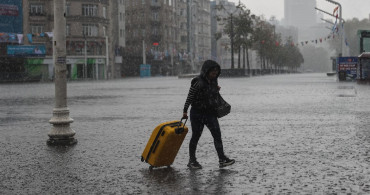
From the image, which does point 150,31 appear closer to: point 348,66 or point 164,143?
point 348,66

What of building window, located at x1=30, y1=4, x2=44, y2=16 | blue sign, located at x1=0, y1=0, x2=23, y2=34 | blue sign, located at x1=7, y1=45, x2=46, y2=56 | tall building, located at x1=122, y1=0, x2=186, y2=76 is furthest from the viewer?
tall building, located at x1=122, y1=0, x2=186, y2=76

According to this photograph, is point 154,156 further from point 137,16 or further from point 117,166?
point 137,16

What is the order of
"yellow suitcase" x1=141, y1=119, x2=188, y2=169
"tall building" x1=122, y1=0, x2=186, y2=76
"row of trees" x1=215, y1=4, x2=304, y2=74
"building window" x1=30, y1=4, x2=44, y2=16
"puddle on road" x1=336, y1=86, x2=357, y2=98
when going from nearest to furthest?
1. "yellow suitcase" x1=141, y1=119, x2=188, y2=169
2. "puddle on road" x1=336, y1=86, x2=357, y2=98
3. "row of trees" x1=215, y1=4, x2=304, y2=74
4. "building window" x1=30, y1=4, x2=44, y2=16
5. "tall building" x1=122, y1=0, x2=186, y2=76

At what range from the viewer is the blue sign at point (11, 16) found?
60781 millimetres

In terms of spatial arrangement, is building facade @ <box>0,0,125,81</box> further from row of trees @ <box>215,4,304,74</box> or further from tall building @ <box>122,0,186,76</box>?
tall building @ <box>122,0,186,76</box>

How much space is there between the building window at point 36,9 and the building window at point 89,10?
5.52 metres

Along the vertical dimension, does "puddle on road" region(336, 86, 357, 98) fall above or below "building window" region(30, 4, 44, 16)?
below

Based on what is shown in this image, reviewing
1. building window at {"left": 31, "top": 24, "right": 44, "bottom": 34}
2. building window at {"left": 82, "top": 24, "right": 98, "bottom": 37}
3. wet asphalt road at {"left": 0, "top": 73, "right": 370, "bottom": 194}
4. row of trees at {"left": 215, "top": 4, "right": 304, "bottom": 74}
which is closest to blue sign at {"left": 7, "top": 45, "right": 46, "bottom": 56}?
building window at {"left": 31, "top": 24, "right": 44, "bottom": 34}

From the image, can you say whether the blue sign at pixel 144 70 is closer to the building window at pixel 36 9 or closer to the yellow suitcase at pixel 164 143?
the building window at pixel 36 9

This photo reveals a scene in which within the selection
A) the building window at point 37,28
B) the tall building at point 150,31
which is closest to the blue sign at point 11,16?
the building window at point 37,28

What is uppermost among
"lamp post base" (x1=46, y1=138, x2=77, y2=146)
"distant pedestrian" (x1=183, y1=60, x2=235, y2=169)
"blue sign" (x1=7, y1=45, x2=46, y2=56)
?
"blue sign" (x1=7, y1=45, x2=46, y2=56)

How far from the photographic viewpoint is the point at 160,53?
97188 millimetres

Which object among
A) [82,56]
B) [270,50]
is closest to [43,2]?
[82,56]

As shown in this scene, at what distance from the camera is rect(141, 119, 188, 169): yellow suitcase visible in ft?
21.8
